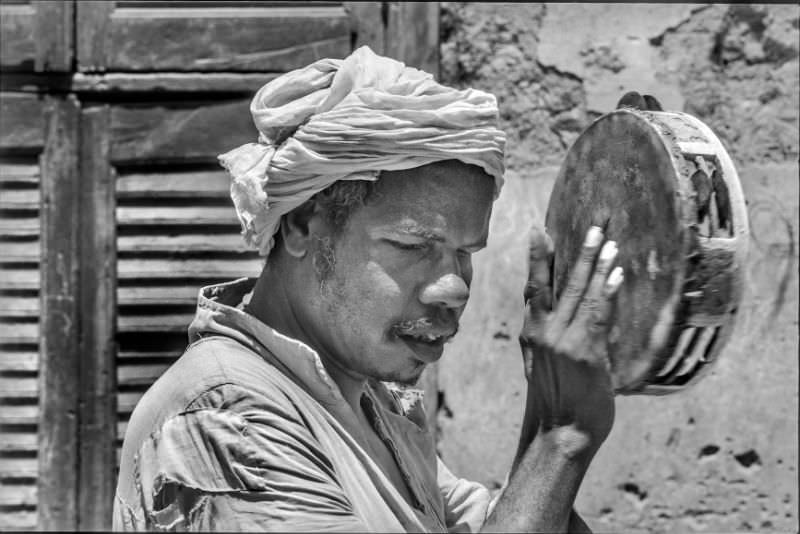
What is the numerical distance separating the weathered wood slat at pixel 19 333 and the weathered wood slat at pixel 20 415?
0.70ft

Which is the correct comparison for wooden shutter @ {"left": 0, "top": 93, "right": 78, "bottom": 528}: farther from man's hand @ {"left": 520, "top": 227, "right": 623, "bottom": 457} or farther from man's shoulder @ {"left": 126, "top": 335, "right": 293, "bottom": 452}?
man's hand @ {"left": 520, "top": 227, "right": 623, "bottom": 457}

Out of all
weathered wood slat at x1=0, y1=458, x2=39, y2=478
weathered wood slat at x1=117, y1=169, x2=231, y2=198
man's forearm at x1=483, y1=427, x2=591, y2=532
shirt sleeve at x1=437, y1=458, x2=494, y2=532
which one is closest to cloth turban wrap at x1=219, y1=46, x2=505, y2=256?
man's forearm at x1=483, y1=427, x2=591, y2=532

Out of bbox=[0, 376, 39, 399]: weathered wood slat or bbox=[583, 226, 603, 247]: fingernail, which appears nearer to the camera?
bbox=[583, 226, 603, 247]: fingernail

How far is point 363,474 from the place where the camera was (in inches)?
91.4

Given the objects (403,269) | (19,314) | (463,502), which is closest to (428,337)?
(403,269)

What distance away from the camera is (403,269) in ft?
7.82

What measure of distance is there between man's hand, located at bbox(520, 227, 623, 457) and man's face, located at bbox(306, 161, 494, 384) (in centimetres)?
20

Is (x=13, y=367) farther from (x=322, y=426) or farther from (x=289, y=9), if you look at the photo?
(x=322, y=426)

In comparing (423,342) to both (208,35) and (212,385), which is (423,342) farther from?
(208,35)

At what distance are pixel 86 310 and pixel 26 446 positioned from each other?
479 mm

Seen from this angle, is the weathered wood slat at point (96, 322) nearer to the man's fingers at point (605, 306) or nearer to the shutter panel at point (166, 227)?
the shutter panel at point (166, 227)

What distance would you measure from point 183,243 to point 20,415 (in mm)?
767

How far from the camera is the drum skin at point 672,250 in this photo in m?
2.25

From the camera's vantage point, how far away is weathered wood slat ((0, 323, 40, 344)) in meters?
4.82
